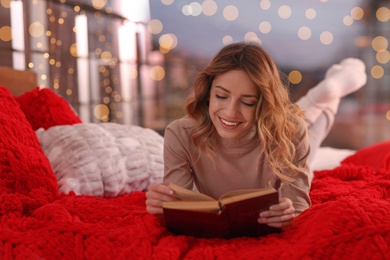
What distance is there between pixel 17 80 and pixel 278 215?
1.34m

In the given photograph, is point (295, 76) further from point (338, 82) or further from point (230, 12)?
point (338, 82)

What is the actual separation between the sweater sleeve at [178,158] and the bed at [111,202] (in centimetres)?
11

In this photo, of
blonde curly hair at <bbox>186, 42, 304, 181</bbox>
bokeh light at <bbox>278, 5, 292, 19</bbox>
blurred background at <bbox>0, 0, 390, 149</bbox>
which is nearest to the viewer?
blonde curly hair at <bbox>186, 42, 304, 181</bbox>

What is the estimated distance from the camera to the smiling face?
1.13m

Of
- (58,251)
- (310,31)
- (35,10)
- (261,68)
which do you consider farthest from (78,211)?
(310,31)

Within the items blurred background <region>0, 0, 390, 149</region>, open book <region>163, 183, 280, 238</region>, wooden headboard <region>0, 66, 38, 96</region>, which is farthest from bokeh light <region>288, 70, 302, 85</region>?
open book <region>163, 183, 280, 238</region>

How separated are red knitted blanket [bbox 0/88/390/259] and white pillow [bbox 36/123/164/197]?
0.13 metres

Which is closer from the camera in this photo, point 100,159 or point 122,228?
point 122,228

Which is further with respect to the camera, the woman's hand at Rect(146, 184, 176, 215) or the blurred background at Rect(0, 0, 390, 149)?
the blurred background at Rect(0, 0, 390, 149)

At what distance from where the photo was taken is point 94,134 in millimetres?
1631

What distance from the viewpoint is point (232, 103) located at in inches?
44.3

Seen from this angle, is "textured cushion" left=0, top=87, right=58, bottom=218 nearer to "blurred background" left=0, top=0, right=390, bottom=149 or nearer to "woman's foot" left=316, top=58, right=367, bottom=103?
"blurred background" left=0, top=0, right=390, bottom=149

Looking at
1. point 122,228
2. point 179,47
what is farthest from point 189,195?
point 179,47

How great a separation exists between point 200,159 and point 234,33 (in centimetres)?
302
